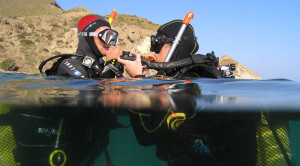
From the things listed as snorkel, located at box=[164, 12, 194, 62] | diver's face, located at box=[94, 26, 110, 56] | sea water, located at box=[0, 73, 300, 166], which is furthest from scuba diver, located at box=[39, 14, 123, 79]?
snorkel, located at box=[164, 12, 194, 62]

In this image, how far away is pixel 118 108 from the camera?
3.84 m

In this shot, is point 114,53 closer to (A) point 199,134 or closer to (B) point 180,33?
(B) point 180,33

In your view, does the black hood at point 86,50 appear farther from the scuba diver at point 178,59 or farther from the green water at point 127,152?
the green water at point 127,152

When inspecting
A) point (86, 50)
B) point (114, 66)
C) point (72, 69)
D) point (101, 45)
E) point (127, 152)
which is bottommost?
point (127, 152)

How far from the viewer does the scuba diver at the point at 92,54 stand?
4.99m

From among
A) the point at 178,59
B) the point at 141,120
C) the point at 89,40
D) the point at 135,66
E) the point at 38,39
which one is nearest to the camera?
the point at 141,120

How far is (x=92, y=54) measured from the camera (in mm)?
5758

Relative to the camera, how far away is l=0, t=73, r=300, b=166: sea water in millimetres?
3148

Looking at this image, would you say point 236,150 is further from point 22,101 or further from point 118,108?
point 22,101

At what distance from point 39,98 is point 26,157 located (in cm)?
87

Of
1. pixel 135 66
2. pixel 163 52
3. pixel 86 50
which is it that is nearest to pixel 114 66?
pixel 135 66

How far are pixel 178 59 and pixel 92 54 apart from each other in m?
2.01

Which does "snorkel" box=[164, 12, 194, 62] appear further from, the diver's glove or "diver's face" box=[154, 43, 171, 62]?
the diver's glove

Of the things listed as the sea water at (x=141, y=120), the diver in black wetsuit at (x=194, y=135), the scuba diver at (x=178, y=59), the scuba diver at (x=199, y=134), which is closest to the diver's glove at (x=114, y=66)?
the scuba diver at (x=178, y=59)
